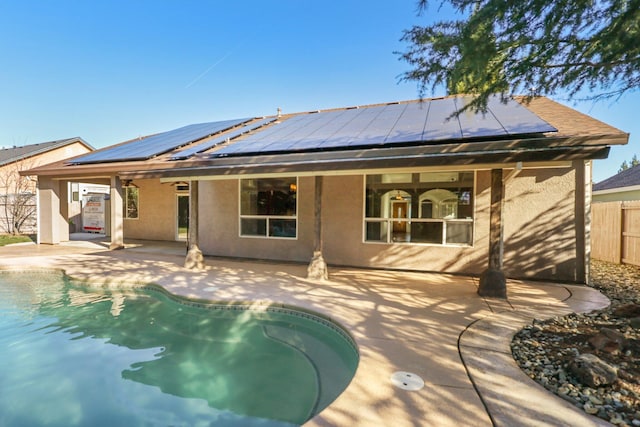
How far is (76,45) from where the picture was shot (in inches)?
502

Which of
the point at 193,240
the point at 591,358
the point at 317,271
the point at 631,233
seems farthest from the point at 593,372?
the point at 631,233

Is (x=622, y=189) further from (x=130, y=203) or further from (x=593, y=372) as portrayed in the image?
(x=130, y=203)

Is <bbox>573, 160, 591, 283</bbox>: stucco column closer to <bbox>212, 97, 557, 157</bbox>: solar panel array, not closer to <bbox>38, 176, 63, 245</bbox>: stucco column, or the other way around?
<bbox>212, 97, 557, 157</bbox>: solar panel array

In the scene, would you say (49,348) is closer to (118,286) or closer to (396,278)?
(118,286)

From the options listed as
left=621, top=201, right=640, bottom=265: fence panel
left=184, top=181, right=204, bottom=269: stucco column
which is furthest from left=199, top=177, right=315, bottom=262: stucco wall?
left=621, top=201, right=640, bottom=265: fence panel

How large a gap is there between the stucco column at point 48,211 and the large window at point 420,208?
12224 mm

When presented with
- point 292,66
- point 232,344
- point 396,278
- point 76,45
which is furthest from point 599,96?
point 76,45

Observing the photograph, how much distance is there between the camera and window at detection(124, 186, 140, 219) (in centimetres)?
1453

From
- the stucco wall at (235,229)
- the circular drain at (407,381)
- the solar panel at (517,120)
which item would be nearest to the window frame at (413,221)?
the solar panel at (517,120)

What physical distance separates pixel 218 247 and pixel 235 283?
3865mm

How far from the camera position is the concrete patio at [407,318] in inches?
97.3

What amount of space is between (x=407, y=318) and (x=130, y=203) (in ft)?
47.8

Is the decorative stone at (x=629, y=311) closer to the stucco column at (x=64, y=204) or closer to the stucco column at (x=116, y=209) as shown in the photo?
the stucco column at (x=116, y=209)

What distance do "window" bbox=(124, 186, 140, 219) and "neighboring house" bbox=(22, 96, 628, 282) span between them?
11.2ft
